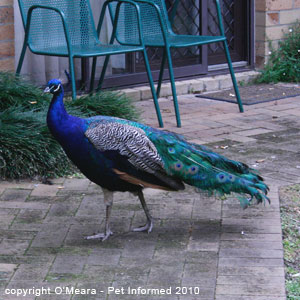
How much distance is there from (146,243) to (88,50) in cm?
245

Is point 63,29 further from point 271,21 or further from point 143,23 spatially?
point 271,21

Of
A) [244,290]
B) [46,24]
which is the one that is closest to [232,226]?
[244,290]

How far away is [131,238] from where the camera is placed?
12.6 ft

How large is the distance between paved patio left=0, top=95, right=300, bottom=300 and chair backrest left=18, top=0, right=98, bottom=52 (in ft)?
5.71

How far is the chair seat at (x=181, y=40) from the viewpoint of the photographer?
613cm

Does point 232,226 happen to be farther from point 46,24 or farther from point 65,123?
point 46,24

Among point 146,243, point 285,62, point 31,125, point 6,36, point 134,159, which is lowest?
point 146,243

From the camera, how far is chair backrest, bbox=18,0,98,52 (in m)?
6.04

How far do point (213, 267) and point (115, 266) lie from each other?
0.47m

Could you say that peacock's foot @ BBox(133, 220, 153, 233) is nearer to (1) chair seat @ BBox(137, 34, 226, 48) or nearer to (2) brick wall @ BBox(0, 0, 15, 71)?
(1) chair seat @ BBox(137, 34, 226, 48)

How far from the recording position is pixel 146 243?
148 inches

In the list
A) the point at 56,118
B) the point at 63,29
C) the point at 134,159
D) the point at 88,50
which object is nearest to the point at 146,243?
the point at 134,159

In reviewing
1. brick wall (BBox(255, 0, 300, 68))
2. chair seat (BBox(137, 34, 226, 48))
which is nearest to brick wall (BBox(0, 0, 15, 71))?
chair seat (BBox(137, 34, 226, 48))

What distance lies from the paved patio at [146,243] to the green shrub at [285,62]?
9.24 ft
